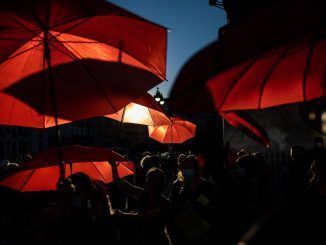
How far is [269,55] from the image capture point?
12.5 feet

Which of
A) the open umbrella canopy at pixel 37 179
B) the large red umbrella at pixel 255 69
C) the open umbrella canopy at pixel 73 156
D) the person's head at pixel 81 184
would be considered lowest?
the open umbrella canopy at pixel 37 179

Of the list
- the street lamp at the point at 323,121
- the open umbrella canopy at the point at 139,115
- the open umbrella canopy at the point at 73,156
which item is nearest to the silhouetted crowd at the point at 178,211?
the open umbrella canopy at the point at 73,156

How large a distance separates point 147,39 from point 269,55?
1.48 m

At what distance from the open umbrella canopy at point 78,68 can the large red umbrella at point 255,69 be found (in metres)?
0.99

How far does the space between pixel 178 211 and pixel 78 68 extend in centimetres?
205

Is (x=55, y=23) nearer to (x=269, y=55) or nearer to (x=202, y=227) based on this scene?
(x=269, y=55)

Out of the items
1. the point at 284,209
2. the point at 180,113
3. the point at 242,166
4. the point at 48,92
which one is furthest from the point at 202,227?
the point at 48,92

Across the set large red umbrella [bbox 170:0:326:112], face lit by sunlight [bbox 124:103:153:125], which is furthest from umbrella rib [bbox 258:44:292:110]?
face lit by sunlight [bbox 124:103:153:125]

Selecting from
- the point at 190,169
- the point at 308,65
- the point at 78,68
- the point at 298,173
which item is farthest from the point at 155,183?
the point at 298,173

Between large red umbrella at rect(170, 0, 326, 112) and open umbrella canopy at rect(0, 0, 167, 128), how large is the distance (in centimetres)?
99

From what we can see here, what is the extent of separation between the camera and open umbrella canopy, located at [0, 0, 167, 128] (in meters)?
4.35

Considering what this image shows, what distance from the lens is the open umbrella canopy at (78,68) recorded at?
14.3ft

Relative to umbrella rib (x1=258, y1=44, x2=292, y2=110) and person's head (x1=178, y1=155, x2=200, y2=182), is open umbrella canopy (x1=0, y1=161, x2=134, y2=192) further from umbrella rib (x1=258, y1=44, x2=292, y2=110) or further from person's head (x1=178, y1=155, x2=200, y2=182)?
umbrella rib (x1=258, y1=44, x2=292, y2=110)

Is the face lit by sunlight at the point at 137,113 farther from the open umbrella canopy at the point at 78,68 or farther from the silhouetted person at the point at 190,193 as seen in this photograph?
the open umbrella canopy at the point at 78,68
